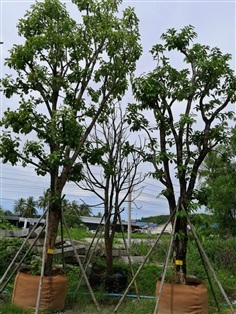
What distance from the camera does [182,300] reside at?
5000 mm

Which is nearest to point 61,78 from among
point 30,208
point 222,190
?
point 222,190

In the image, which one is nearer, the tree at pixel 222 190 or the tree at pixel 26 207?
the tree at pixel 222 190

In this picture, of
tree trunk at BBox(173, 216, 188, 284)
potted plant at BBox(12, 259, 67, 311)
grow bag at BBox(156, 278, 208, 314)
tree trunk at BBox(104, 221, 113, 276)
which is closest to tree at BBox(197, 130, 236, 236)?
tree trunk at BBox(104, 221, 113, 276)

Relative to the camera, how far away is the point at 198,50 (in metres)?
6.04

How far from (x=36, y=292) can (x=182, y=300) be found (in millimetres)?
2143

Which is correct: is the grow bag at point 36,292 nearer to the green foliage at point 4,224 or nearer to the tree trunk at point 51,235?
the tree trunk at point 51,235

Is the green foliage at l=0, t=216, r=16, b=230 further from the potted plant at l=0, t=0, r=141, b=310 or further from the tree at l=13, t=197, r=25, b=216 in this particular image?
the tree at l=13, t=197, r=25, b=216

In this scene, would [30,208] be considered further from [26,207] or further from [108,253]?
[108,253]

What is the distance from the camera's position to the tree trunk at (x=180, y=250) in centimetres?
548

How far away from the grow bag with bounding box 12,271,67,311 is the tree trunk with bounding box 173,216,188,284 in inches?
70.8

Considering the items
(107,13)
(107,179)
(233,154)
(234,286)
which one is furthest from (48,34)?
(233,154)

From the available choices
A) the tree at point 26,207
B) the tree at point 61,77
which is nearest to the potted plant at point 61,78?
the tree at point 61,77

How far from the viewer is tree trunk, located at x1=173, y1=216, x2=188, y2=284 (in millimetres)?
5480

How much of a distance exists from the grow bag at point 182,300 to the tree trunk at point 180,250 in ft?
1.36
